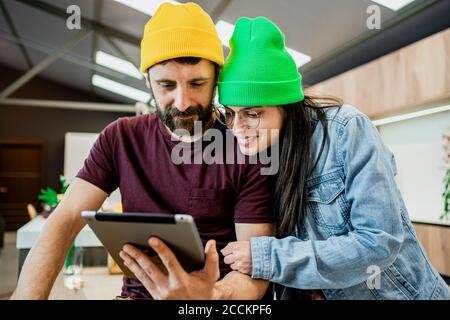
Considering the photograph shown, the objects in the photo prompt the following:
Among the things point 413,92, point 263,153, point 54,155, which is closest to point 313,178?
point 263,153

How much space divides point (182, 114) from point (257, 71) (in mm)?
161

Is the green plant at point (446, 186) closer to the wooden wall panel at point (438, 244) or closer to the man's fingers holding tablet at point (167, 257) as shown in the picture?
the wooden wall panel at point (438, 244)

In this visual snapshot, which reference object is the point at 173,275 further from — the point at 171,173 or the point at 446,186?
the point at 446,186

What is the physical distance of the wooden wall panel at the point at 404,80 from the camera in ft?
5.66

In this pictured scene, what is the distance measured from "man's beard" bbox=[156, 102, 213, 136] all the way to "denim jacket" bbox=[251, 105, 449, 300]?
22cm

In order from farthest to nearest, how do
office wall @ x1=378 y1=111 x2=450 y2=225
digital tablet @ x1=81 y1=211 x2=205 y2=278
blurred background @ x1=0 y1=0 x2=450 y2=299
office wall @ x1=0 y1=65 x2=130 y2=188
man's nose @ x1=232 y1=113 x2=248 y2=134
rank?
office wall @ x1=0 y1=65 x2=130 y2=188
office wall @ x1=378 y1=111 x2=450 y2=225
blurred background @ x1=0 y1=0 x2=450 y2=299
man's nose @ x1=232 y1=113 x2=248 y2=134
digital tablet @ x1=81 y1=211 x2=205 y2=278

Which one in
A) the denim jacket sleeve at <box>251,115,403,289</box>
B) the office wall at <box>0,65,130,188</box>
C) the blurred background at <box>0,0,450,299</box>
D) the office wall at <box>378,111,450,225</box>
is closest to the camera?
the denim jacket sleeve at <box>251,115,403,289</box>

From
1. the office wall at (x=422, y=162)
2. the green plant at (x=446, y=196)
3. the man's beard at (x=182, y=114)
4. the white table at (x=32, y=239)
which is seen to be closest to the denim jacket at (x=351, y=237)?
the man's beard at (x=182, y=114)

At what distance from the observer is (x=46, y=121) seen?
6258mm

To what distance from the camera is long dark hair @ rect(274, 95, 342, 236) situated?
0.72 m

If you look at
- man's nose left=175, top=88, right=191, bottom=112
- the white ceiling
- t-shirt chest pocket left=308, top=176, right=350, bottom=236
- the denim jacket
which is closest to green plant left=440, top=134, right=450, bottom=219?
the white ceiling

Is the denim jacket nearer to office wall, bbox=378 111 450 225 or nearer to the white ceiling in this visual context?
the white ceiling

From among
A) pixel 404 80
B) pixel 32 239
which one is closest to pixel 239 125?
pixel 32 239

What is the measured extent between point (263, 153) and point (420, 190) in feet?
5.00
